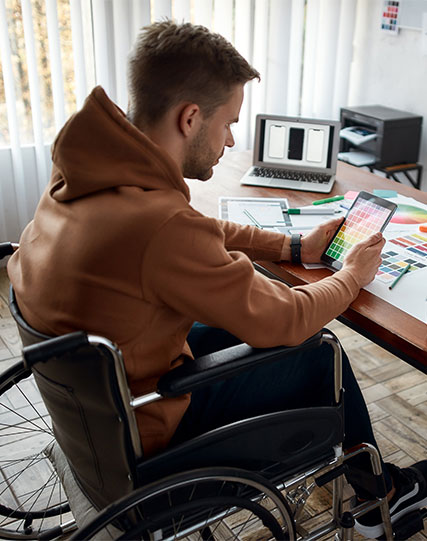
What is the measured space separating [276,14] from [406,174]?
1.19m

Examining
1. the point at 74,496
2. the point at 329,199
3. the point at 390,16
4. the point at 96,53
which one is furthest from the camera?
the point at 390,16

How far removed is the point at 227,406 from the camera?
4.35ft

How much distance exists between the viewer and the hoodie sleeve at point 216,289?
1.07m

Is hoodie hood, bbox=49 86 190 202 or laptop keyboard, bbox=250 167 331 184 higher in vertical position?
hoodie hood, bbox=49 86 190 202

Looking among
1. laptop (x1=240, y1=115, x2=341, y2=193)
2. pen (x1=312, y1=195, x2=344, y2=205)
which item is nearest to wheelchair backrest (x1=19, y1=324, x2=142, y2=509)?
pen (x1=312, y1=195, x2=344, y2=205)

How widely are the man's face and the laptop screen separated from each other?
95 cm

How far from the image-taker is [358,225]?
166 centimetres

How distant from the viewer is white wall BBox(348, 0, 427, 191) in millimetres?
3680

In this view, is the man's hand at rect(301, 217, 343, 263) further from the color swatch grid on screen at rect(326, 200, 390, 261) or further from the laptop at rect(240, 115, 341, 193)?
the laptop at rect(240, 115, 341, 193)

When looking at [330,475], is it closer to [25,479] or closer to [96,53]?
[25,479]

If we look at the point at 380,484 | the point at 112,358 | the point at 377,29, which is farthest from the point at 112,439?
the point at 377,29

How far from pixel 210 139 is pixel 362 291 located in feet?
→ 1.69

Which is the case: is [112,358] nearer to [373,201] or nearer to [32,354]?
[32,354]

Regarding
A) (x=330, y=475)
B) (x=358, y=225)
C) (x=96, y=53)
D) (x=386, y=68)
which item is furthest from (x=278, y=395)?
(x=386, y=68)
